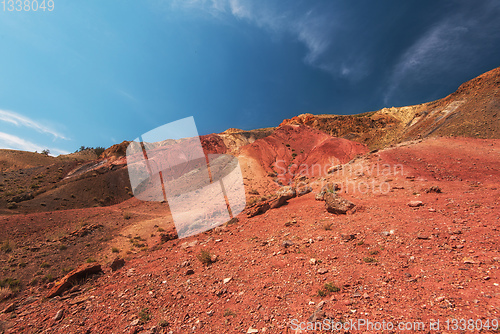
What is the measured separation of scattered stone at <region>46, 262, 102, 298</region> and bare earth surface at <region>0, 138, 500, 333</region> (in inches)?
13.2

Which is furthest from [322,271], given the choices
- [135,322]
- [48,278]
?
[48,278]

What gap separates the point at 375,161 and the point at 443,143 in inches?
338

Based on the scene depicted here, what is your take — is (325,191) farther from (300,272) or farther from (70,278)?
(70,278)

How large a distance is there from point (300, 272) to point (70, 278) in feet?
29.7

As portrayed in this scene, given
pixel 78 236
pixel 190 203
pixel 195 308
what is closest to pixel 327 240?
pixel 195 308

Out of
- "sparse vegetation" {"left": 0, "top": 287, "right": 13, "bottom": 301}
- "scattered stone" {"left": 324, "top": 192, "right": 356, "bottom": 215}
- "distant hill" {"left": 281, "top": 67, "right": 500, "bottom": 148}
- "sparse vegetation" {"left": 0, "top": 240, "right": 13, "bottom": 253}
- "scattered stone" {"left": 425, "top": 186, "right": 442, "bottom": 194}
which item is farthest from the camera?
"distant hill" {"left": 281, "top": 67, "right": 500, "bottom": 148}

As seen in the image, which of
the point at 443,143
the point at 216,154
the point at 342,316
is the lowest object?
the point at 342,316

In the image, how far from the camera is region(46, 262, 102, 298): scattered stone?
725cm

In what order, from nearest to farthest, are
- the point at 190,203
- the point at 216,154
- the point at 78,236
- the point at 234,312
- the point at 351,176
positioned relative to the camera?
the point at 234,312
the point at 78,236
the point at 351,176
the point at 190,203
the point at 216,154

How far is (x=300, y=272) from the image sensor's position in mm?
5562

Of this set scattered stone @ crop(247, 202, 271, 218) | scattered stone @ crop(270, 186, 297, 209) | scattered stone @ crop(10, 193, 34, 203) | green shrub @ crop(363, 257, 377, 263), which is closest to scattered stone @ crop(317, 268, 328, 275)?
green shrub @ crop(363, 257, 377, 263)

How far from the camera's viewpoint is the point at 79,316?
569 cm

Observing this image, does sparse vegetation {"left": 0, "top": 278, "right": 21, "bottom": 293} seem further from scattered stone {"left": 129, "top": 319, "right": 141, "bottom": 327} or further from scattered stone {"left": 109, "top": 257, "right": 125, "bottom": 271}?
scattered stone {"left": 129, "top": 319, "right": 141, "bottom": 327}

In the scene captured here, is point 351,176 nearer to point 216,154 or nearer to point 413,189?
point 413,189
